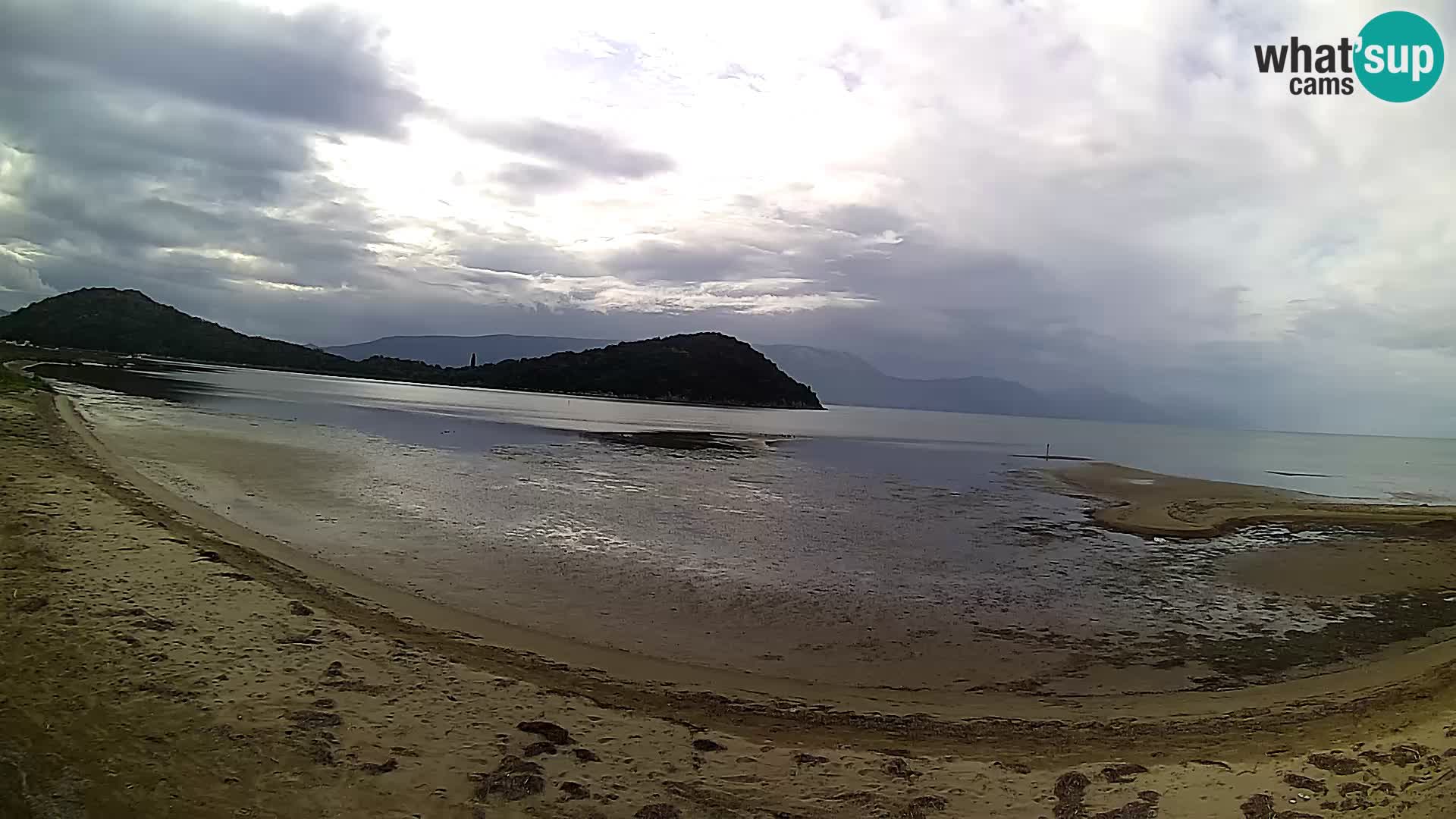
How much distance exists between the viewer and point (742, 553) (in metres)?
19.8

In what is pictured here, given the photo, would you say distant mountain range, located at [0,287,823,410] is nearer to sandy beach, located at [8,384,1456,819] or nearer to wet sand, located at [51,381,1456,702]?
wet sand, located at [51,381,1456,702]

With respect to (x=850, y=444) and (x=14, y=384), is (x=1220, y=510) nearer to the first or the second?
(x=850, y=444)

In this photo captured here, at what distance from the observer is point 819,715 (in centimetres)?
925

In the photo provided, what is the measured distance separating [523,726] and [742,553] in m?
12.1

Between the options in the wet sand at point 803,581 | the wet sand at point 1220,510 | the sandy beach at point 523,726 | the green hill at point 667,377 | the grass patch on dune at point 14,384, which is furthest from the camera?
the green hill at point 667,377

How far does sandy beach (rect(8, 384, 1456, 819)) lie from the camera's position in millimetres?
6312

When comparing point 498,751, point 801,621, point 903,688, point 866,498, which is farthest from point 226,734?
point 866,498

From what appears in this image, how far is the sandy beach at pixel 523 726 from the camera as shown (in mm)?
6312

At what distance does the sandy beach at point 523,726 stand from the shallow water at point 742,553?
169 centimetres

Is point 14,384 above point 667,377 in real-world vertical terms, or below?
below

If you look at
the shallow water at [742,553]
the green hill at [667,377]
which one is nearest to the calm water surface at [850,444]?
the shallow water at [742,553]

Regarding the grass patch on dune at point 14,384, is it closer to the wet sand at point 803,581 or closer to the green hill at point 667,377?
the wet sand at point 803,581

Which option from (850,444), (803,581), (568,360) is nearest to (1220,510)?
(803,581)

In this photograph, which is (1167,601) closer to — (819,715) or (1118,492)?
(819,715)
